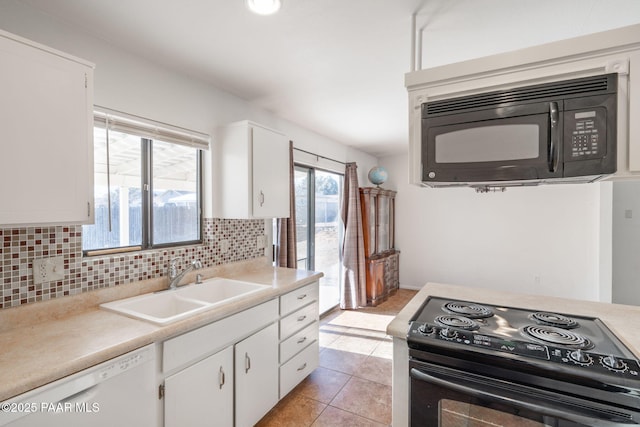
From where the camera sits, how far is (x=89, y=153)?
4.65 ft

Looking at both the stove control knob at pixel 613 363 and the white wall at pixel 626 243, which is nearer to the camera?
the stove control knob at pixel 613 363

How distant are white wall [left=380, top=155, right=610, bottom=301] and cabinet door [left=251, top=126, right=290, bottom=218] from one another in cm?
322

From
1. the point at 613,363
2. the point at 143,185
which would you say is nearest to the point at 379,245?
the point at 143,185

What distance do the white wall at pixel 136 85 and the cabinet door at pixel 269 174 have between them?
39cm

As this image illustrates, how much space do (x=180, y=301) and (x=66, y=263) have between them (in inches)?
25.7

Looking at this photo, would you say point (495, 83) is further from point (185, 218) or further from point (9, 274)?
point (9, 274)

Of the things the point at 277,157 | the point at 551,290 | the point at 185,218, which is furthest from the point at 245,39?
the point at 551,290

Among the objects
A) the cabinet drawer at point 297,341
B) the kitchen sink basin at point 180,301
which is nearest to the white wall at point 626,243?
the cabinet drawer at point 297,341

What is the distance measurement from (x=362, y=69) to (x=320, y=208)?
2.21m

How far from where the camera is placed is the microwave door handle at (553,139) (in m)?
1.18

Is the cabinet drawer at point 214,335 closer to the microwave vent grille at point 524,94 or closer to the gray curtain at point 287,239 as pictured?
the gray curtain at point 287,239

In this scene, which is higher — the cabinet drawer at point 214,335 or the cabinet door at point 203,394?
the cabinet drawer at point 214,335

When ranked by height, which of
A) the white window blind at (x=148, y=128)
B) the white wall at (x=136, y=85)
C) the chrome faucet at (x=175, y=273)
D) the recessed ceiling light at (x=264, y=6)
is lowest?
the chrome faucet at (x=175, y=273)

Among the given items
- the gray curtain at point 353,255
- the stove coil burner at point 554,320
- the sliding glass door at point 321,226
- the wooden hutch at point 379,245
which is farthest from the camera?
the wooden hutch at point 379,245
